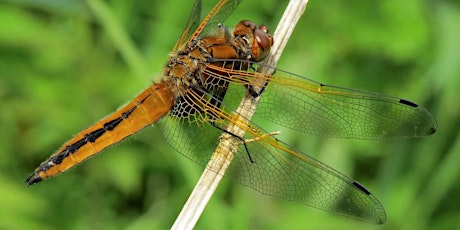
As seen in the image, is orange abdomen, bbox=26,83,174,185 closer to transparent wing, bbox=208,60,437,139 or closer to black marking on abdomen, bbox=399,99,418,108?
transparent wing, bbox=208,60,437,139

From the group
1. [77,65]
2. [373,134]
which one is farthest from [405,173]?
[77,65]

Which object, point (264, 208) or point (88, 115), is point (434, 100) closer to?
point (264, 208)

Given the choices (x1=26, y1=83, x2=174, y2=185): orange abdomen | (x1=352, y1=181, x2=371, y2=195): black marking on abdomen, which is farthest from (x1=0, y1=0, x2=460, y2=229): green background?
(x1=352, y1=181, x2=371, y2=195): black marking on abdomen

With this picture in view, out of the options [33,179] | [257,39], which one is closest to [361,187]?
[257,39]

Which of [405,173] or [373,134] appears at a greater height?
[405,173]

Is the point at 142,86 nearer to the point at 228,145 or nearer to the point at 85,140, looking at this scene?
the point at 85,140
